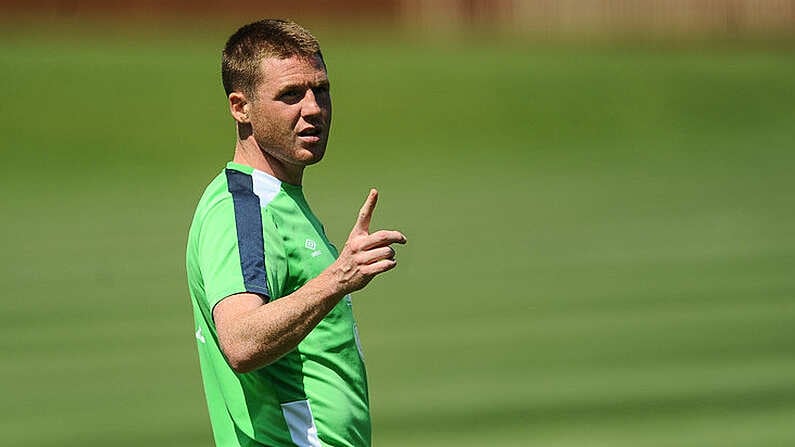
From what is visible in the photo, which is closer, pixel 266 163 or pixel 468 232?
pixel 266 163

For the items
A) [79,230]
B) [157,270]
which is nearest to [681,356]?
[157,270]

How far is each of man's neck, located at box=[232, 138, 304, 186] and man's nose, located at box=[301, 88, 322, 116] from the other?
6.9 inches

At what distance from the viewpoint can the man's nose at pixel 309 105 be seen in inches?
156

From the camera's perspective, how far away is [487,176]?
22875mm

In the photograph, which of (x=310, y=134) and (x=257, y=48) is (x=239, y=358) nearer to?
(x=310, y=134)

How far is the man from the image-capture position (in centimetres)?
371

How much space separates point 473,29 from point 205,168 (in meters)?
6.06

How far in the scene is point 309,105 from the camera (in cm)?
397

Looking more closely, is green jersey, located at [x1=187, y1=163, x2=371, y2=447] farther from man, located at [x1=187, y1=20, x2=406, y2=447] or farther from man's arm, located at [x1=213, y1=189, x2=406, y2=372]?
man's arm, located at [x1=213, y1=189, x2=406, y2=372]

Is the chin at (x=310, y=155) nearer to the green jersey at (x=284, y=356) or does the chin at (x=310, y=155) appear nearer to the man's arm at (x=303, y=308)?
the green jersey at (x=284, y=356)

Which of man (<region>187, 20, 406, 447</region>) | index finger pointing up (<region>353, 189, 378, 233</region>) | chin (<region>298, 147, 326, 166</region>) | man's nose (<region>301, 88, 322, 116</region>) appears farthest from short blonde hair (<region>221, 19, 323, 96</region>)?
index finger pointing up (<region>353, 189, 378, 233</region>)

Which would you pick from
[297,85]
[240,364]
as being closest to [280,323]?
[240,364]

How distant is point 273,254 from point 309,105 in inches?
18.9

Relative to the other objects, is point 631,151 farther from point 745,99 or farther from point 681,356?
point 681,356
